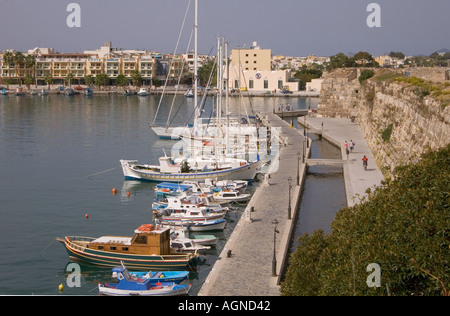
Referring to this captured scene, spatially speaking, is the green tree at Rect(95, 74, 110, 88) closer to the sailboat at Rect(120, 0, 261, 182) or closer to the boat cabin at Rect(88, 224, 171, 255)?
the sailboat at Rect(120, 0, 261, 182)

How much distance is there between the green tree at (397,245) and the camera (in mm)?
8844

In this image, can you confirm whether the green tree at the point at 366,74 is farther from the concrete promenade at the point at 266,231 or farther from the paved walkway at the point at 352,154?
the concrete promenade at the point at 266,231

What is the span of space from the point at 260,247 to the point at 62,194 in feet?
46.6

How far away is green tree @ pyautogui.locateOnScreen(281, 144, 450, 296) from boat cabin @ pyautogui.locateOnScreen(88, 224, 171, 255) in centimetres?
715

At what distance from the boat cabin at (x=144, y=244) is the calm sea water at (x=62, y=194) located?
827 mm

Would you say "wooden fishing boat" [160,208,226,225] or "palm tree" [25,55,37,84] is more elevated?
"palm tree" [25,55,37,84]

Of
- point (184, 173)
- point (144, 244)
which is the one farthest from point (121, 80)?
point (144, 244)

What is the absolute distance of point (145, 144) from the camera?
153 feet

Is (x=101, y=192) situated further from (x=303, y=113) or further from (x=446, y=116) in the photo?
(x=303, y=113)

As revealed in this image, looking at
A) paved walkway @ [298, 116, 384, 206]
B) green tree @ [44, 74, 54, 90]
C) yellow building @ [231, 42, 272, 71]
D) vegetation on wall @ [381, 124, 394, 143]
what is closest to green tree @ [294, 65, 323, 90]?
yellow building @ [231, 42, 272, 71]

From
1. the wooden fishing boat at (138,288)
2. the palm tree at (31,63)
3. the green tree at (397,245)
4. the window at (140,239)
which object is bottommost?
the wooden fishing boat at (138,288)

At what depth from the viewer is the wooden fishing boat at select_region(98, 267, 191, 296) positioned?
51.7 feet

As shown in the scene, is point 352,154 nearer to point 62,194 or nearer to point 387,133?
point 387,133

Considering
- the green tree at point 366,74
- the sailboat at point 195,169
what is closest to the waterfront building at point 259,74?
the green tree at point 366,74
